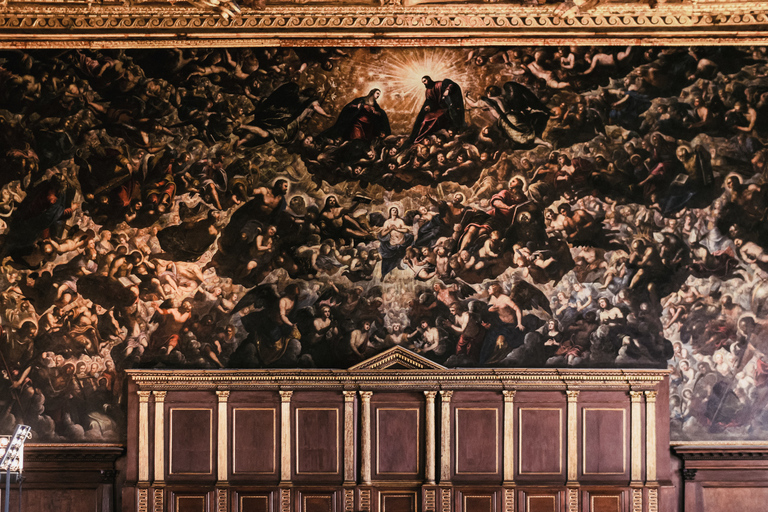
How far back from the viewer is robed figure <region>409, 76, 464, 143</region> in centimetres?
1075

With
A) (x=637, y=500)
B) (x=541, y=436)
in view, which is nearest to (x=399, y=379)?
(x=541, y=436)

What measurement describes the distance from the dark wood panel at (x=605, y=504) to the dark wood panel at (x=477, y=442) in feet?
5.28

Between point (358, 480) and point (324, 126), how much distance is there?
581 centimetres

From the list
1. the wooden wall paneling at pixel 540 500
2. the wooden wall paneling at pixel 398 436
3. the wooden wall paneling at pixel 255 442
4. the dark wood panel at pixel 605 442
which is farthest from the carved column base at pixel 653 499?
the wooden wall paneling at pixel 255 442

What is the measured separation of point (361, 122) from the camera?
1077 centimetres

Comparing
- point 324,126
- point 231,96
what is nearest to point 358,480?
point 324,126

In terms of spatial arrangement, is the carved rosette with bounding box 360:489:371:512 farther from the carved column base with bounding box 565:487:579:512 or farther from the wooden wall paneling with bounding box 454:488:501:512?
the carved column base with bounding box 565:487:579:512

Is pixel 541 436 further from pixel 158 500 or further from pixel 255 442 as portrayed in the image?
pixel 158 500

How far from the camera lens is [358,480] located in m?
10.2

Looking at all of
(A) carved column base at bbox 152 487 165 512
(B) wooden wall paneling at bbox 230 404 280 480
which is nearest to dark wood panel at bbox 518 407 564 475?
(B) wooden wall paneling at bbox 230 404 280 480

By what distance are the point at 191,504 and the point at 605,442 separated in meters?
6.67

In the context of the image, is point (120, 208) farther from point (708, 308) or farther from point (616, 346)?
point (708, 308)

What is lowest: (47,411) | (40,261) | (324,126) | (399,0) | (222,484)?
(222,484)

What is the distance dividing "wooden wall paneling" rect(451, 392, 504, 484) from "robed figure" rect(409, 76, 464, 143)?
4.38 m
